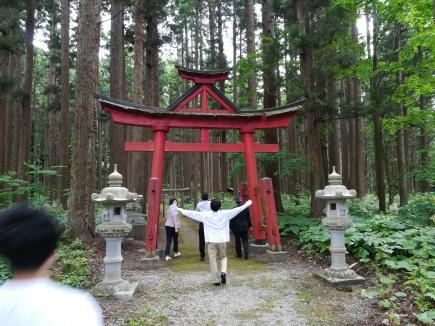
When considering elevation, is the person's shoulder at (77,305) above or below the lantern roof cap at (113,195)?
below

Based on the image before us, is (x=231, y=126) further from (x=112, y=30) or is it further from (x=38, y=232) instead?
(x=38, y=232)

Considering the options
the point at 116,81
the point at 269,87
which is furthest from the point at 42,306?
the point at 116,81

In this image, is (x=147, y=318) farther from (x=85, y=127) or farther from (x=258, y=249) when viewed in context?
(x=85, y=127)

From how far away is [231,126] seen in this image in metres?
9.84

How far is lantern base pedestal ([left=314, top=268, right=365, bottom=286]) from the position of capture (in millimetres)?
6191

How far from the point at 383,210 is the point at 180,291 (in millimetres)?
9008

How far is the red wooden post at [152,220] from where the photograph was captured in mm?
8234

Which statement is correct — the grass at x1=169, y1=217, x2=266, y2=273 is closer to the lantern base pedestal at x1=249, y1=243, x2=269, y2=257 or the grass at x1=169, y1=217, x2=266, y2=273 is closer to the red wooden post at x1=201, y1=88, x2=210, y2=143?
the lantern base pedestal at x1=249, y1=243, x2=269, y2=257

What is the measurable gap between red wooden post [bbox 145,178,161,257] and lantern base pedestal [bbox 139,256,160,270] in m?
0.20

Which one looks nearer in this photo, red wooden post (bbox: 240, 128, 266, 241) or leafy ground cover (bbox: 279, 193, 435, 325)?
leafy ground cover (bbox: 279, 193, 435, 325)

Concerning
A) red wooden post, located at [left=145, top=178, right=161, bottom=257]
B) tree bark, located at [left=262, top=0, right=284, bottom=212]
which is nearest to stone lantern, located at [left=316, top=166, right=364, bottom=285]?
red wooden post, located at [left=145, top=178, right=161, bottom=257]

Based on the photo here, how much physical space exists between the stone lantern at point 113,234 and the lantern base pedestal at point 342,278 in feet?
12.0

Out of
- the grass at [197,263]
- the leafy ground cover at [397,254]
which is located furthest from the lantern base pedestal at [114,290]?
the leafy ground cover at [397,254]

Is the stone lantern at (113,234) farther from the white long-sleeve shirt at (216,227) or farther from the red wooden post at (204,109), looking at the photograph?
the red wooden post at (204,109)
